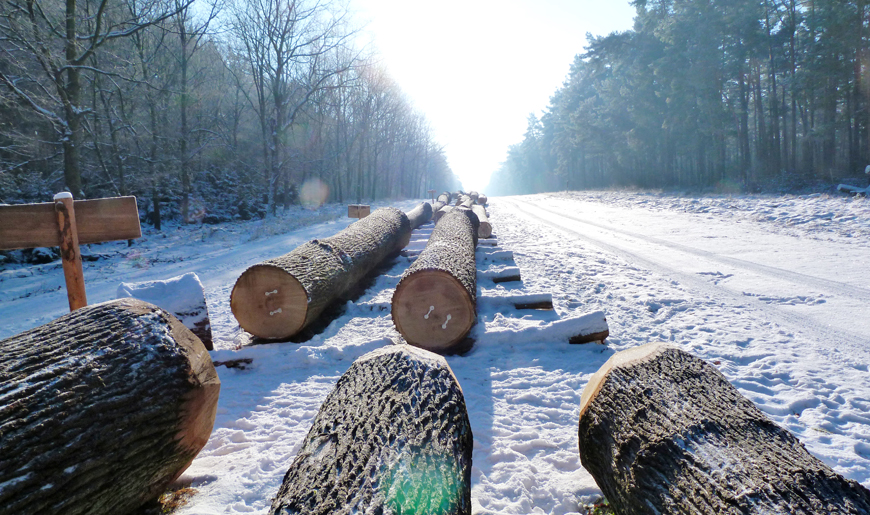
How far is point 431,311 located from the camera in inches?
157

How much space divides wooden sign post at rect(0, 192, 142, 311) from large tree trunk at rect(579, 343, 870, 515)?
3.69m

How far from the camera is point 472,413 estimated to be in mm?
2963

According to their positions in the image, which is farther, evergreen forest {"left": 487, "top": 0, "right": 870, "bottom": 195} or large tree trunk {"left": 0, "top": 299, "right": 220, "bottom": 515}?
evergreen forest {"left": 487, "top": 0, "right": 870, "bottom": 195}

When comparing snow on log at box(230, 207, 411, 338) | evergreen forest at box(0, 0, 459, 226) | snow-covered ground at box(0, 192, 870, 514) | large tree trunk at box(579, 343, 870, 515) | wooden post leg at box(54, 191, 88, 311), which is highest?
evergreen forest at box(0, 0, 459, 226)

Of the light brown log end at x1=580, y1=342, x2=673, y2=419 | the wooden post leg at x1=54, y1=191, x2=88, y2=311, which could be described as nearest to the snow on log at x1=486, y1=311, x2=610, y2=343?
the light brown log end at x1=580, y1=342, x2=673, y2=419

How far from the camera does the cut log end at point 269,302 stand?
13.9ft

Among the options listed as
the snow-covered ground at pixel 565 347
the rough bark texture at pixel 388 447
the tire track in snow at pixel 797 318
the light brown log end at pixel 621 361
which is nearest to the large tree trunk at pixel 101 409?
the snow-covered ground at pixel 565 347

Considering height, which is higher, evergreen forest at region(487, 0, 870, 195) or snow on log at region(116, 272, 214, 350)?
evergreen forest at region(487, 0, 870, 195)

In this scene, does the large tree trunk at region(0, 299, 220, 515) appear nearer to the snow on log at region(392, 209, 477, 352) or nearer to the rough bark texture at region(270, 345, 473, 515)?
the rough bark texture at region(270, 345, 473, 515)

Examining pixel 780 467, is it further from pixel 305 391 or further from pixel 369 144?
pixel 369 144

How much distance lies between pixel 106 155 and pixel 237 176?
31.7ft

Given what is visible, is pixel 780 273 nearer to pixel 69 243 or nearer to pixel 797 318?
pixel 797 318

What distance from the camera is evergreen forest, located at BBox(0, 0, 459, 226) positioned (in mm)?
10453

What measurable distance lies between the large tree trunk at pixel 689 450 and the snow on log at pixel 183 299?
351cm
